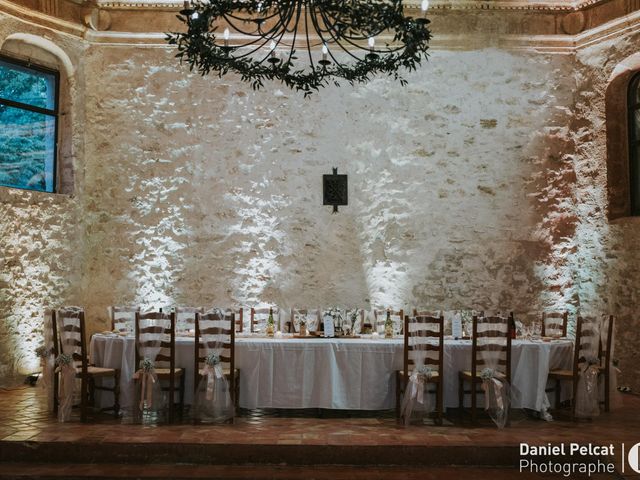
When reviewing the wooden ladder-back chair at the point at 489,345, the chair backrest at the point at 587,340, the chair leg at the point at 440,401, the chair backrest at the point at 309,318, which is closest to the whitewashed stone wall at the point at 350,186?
the chair backrest at the point at 309,318

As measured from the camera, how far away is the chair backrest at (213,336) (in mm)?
5863

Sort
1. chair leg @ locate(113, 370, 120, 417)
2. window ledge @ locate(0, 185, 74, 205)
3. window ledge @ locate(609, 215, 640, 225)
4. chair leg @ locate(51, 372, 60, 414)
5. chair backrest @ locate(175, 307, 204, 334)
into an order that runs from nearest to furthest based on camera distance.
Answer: chair leg @ locate(113, 370, 120, 417) < chair leg @ locate(51, 372, 60, 414) < chair backrest @ locate(175, 307, 204, 334) < window ledge @ locate(0, 185, 74, 205) < window ledge @ locate(609, 215, 640, 225)

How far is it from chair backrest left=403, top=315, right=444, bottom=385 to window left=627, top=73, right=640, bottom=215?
12.9ft

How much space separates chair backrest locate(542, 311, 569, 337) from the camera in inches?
300

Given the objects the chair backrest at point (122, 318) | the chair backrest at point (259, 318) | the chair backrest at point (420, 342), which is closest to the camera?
the chair backrest at point (420, 342)

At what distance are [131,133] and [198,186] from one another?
3.74ft

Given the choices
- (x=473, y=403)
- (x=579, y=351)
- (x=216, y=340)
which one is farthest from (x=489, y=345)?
(x=216, y=340)

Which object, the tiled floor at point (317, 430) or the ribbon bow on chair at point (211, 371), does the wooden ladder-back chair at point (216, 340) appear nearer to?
the ribbon bow on chair at point (211, 371)

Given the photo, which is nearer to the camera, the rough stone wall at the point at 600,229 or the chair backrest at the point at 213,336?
the chair backrest at the point at 213,336

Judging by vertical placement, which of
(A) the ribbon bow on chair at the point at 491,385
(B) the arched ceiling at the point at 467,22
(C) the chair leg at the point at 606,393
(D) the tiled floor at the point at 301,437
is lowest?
(D) the tiled floor at the point at 301,437

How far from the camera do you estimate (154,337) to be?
5891 millimetres

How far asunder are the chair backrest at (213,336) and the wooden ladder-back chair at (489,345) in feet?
7.05

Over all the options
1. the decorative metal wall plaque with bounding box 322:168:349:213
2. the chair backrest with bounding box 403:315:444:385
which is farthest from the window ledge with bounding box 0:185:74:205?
the chair backrest with bounding box 403:315:444:385

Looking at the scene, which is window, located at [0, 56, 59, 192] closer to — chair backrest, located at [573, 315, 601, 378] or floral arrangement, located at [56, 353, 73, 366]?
floral arrangement, located at [56, 353, 73, 366]
